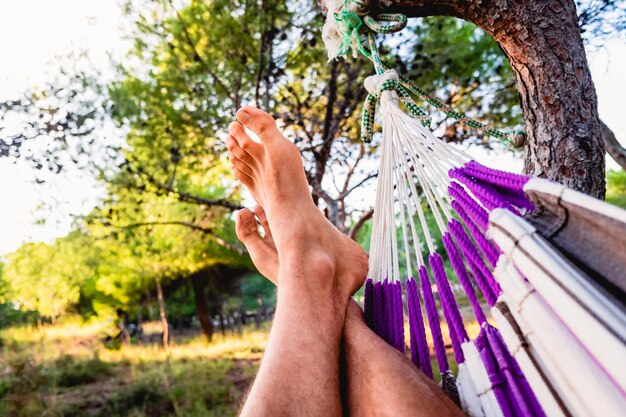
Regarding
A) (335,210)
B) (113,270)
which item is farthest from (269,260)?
(113,270)

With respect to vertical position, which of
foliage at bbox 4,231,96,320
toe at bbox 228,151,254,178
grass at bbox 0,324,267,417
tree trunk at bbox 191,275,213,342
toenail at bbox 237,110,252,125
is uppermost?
foliage at bbox 4,231,96,320

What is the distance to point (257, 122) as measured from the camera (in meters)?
1.15

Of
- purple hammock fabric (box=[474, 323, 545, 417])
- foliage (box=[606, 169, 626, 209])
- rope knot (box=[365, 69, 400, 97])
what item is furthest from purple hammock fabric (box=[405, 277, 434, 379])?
foliage (box=[606, 169, 626, 209])

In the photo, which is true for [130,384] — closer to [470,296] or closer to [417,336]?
[417,336]

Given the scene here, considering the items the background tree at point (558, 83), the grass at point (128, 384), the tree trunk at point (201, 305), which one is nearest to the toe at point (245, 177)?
the background tree at point (558, 83)

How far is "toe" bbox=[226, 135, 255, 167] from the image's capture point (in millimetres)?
1222

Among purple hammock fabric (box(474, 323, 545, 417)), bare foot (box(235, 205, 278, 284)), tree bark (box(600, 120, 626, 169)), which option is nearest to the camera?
purple hammock fabric (box(474, 323, 545, 417))

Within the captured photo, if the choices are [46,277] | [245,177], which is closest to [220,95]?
[245,177]

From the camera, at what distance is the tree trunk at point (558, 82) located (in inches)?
32.0

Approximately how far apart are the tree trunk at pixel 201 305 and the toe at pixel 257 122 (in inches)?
372

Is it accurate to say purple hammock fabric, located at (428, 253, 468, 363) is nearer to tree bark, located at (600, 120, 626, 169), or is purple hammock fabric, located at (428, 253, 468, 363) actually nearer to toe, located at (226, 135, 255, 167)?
toe, located at (226, 135, 255, 167)

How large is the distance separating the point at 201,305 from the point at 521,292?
10594 mm

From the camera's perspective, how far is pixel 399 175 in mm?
994

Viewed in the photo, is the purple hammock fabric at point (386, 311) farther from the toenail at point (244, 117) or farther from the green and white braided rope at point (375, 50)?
the toenail at point (244, 117)
